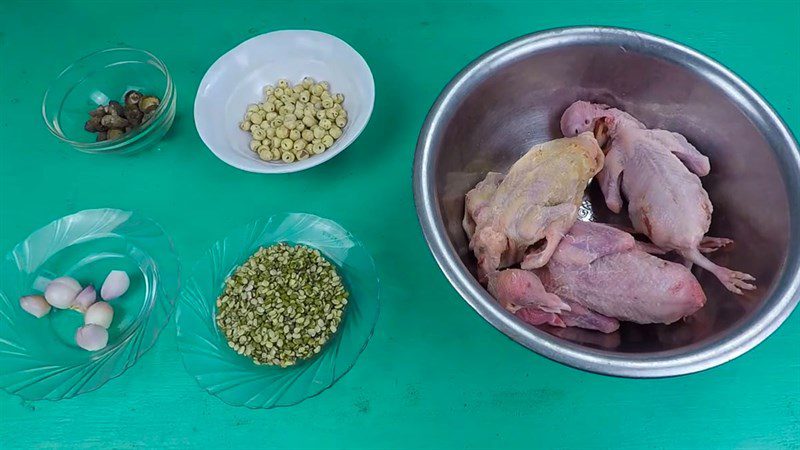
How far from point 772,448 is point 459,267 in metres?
0.91

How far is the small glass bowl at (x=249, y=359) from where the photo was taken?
141 centimetres

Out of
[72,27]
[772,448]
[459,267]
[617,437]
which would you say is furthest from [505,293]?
[72,27]

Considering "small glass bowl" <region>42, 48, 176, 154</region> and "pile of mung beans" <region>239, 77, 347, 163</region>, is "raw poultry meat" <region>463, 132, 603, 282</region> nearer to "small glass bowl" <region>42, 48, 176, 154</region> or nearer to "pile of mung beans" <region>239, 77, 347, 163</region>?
"pile of mung beans" <region>239, 77, 347, 163</region>

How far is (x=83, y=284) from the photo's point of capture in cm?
169

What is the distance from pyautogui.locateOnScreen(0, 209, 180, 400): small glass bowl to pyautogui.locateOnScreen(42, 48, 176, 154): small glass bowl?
0.96ft

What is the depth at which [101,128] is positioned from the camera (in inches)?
72.1

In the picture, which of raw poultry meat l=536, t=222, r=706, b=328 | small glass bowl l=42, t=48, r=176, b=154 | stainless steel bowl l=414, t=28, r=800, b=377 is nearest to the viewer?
stainless steel bowl l=414, t=28, r=800, b=377

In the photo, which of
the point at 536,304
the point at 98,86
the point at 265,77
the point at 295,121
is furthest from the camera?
the point at 98,86

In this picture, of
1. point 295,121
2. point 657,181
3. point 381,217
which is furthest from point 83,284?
point 657,181

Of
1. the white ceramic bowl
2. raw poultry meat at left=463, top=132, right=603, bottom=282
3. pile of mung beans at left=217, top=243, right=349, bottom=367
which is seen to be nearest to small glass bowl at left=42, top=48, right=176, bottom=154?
the white ceramic bowl

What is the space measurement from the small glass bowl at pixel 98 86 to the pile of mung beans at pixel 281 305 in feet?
2.09

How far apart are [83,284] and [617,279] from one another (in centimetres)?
146

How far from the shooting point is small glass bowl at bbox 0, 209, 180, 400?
150 cm

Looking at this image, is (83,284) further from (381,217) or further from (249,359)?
(381,217)
